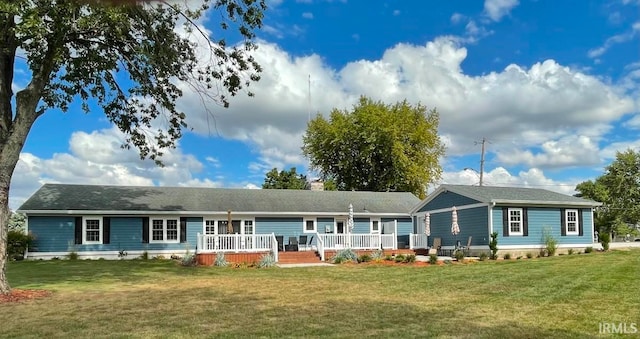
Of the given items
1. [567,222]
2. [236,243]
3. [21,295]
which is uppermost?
[567,222]

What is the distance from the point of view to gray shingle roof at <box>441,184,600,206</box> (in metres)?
23.7

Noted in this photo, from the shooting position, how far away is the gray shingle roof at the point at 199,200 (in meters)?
25.3

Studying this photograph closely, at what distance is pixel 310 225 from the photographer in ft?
94.6

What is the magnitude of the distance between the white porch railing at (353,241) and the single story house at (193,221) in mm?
48

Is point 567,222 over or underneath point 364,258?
over

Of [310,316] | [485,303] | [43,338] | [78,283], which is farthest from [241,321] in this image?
[78,283]

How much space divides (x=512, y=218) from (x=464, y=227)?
2332 mm

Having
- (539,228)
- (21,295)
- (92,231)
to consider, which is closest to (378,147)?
(539,228)

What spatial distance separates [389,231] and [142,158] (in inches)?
662

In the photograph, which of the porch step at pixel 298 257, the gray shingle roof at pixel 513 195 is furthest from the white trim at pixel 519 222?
the porch step at pixel 298 257

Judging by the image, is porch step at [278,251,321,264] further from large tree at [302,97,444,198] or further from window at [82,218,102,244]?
large tree at [302,97,444,198]

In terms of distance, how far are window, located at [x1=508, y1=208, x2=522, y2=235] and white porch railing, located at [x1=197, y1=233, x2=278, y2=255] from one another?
10.7 m

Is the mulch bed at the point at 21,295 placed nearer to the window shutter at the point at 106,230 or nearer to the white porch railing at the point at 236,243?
the white porch railing at the point at 236,243

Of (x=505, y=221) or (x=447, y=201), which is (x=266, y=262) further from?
(x=505, y=221)
